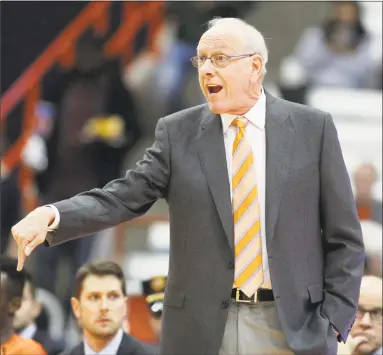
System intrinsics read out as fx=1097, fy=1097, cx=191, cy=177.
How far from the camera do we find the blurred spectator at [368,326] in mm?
5465

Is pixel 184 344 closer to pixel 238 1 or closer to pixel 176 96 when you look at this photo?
pixel 176 96

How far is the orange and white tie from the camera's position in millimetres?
3781

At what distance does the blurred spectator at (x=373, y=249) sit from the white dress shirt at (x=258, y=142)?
2451mm

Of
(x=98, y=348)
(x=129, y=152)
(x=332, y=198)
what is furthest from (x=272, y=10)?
(x=332, y=198)

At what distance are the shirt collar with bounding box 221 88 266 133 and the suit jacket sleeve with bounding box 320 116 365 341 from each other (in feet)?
0.75

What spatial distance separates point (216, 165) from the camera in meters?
3.84

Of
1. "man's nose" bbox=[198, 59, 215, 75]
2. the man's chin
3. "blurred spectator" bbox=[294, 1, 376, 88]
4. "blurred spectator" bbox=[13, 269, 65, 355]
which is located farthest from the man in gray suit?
"blurred spectator" bbox=[294, 1, 376, 88]

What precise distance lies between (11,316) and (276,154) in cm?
219

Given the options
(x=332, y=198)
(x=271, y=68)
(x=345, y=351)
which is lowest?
(x=345, y=351)

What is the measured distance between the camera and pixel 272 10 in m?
9.58

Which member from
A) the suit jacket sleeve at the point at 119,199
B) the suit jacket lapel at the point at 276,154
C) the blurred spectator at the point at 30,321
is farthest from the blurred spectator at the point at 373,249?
the suit jacket sleeve at the point at 119,199

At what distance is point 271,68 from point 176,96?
1.00m

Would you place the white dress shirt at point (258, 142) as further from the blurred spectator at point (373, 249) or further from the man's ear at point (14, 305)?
the blurred spectator at point (373, 249)

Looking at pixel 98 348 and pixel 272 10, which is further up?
pixel 272 10
